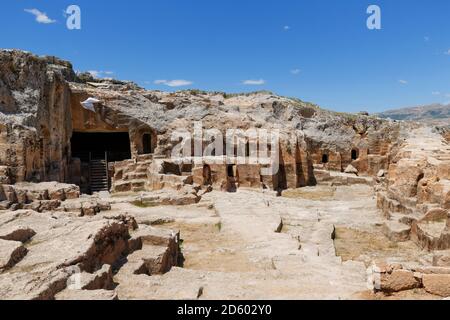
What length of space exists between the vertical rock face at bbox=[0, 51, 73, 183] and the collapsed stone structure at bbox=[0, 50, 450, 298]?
4cm

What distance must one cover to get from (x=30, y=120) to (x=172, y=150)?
7532mm

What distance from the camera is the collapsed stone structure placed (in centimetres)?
→ 1234

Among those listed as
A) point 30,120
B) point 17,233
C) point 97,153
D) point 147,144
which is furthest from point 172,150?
point 17,233

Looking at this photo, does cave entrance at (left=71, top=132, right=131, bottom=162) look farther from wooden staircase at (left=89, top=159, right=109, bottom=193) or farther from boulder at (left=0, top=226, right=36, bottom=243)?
boulder at (left=0, top=226, right=36, bottom=243)

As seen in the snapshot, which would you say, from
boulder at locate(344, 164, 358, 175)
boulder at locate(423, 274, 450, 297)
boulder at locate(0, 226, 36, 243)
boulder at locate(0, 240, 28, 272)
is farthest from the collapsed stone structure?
boulder at locate(423, 274, 450, 297)

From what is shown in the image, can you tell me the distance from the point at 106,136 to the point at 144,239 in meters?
17.4

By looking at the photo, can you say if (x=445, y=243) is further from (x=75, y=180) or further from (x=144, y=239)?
(x=75, y=180)

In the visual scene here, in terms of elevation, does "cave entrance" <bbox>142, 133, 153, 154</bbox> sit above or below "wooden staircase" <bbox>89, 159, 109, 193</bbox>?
above

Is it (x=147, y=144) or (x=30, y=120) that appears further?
(x=147, y=144)

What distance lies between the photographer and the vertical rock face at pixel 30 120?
14.0 metres

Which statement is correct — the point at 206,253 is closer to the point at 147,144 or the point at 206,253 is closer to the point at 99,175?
the point at 99,175

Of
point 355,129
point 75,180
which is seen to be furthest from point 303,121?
point 75,180

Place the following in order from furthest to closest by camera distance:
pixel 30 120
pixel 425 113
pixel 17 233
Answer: pixel 425 113 < pixel 30 120 < pixel 17 233

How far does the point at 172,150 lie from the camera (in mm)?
20984
